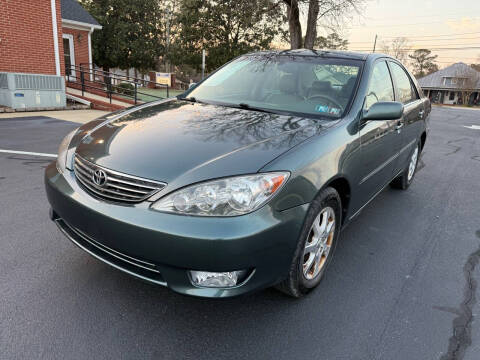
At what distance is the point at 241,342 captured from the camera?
2025 millimetres

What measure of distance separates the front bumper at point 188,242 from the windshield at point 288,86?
120 cm

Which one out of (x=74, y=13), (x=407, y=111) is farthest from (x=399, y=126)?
(x=74, y=13)

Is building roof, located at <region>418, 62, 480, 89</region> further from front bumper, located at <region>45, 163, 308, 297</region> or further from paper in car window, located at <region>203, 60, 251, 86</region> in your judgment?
front bumper, located at <region>45, 163, 308, 297</region>

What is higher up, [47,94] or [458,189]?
[47,94]

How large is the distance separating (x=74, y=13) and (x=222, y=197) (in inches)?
727

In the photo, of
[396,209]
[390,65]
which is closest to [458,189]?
[396,209]

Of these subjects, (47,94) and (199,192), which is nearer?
(199,192)

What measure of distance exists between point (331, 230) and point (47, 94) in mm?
10747

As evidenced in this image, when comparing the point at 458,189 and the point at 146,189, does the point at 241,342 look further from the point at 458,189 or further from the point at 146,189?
the point at 458,189

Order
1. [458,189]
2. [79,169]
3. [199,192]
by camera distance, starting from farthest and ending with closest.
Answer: [458,189], [79,169], [199,192]

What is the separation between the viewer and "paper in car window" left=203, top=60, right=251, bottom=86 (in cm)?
356

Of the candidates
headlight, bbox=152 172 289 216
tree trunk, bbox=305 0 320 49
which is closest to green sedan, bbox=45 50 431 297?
headlight, bbox=152 172 289 216

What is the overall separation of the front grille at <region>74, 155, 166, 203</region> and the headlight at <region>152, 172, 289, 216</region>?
0.35ft

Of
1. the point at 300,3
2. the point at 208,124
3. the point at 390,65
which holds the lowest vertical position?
the point at 208,124
